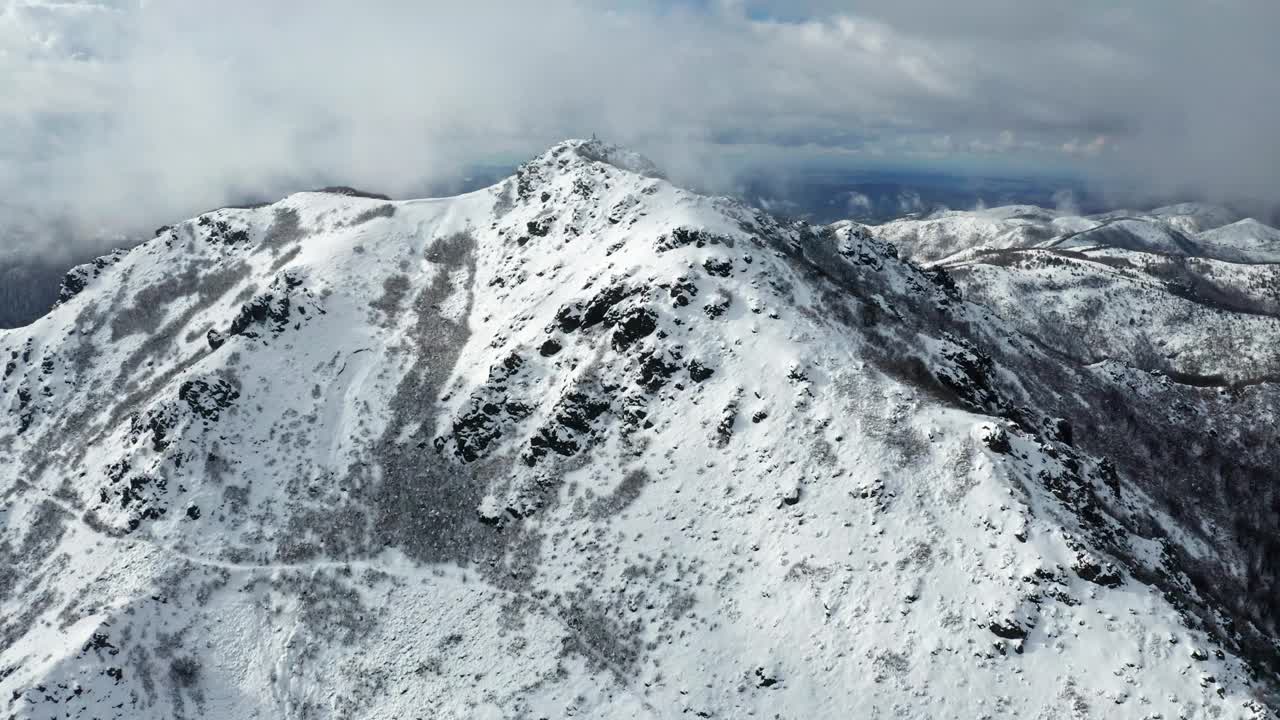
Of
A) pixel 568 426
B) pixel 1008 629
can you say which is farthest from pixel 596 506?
pixel 1008 629

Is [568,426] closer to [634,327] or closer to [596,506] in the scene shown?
[596,506]

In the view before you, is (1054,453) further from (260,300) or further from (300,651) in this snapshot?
(260,300)

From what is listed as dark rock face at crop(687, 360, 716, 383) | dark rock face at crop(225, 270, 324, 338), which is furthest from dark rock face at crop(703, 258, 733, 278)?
dark rock face at crop(225, 270, 324, 338)

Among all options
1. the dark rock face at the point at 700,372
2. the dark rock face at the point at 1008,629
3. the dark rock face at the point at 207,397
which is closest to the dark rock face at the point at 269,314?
the dark rock face at the point at 207,397

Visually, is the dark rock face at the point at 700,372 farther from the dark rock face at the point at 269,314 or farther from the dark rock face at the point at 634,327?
the dark rock face at the point at 269,314

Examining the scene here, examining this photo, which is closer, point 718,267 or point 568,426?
point 568,426

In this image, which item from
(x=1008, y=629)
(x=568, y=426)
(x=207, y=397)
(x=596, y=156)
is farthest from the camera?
(x=596, y=156)

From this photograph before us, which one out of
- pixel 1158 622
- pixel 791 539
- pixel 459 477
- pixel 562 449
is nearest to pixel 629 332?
pixel 562 449

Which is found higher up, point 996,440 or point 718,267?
point 718,267

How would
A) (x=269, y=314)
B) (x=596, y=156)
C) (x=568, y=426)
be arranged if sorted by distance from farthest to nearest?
(x=596, y=156) → (x=269, y=314) → (x=568, y=426)
